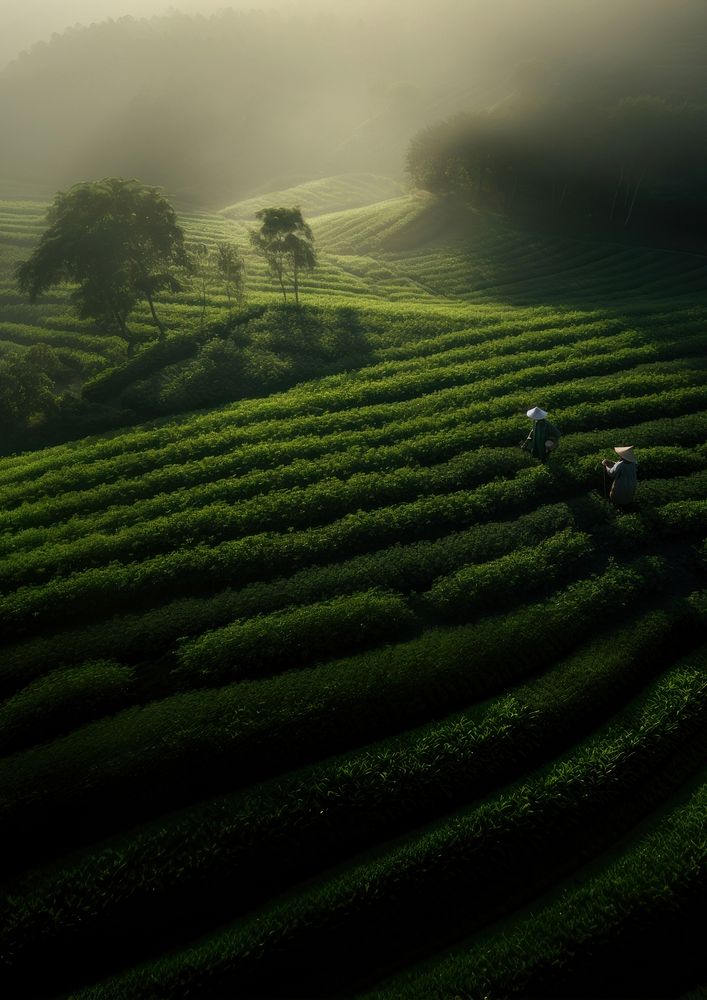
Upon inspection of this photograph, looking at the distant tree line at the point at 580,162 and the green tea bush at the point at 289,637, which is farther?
the distant tree line at the point at 580,162

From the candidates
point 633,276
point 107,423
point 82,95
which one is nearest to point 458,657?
point 107,423

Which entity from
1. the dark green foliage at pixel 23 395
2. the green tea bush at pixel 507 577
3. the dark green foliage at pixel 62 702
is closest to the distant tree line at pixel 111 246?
the dark green foliage at pixel 23 395

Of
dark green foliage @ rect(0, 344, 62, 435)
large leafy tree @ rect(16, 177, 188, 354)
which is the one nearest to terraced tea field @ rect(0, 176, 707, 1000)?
dark green foliage @ rect(0, 344, 62, 435)

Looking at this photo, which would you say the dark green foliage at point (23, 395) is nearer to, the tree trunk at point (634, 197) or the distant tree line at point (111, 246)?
the distant tree line at point (111, 246)

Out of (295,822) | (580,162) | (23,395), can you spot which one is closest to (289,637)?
(295,822)

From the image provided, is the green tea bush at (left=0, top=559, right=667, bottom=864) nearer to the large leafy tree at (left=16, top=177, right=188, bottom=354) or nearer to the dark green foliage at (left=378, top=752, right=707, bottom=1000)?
the dark green foliage at (left=378, top=752, right=707, bottom=1000)
